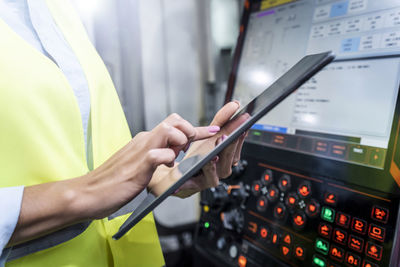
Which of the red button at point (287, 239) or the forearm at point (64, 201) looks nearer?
the forearm at point (64, 201)

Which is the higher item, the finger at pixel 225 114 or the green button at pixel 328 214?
the finger at pixel 225 114

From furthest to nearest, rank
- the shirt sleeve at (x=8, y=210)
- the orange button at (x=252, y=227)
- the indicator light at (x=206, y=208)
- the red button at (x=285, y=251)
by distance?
the indicator light at (x=206, y=208), the orange button at (x=252, y=227), the red button at (x=285, y=251), the shirt sleeve at (x=8, y=210)

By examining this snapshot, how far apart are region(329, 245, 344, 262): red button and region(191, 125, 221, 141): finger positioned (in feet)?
1.28

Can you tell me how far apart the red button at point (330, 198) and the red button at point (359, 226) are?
0.06 meters

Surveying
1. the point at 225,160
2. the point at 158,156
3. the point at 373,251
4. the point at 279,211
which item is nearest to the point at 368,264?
the point at 373,251

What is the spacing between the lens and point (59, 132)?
1.94 ft

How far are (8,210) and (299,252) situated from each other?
0.63 m

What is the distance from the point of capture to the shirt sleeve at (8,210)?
48cm

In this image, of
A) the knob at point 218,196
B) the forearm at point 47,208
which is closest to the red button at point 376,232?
the knob at point 218,196

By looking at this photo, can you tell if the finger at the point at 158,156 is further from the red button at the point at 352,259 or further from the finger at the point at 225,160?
the red button at the point at 352,259

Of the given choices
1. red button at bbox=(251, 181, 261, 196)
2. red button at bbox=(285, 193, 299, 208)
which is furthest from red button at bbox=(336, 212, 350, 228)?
red button at bbox=(251, 181, 261, 196)

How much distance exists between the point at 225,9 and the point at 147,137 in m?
1.31

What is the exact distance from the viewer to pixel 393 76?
26.9 inches

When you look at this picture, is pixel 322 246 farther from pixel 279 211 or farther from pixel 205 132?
pixel 205 132
